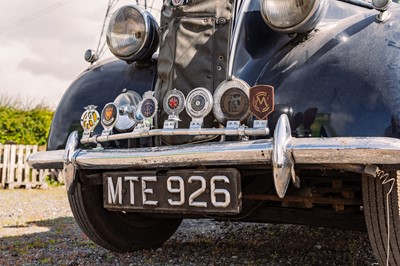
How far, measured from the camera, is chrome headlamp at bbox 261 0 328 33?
7.48 feet

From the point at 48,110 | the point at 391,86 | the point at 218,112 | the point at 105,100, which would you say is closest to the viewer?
the point at 391,86

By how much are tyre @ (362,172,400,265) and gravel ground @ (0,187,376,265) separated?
966 millimetres

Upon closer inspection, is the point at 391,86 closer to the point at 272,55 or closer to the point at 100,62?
the point at 272,55

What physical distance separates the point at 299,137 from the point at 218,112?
38 centimetres

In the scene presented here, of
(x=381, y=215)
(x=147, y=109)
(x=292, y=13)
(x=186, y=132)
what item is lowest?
(x=381, y=215)

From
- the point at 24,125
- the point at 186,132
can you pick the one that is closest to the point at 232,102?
the point at 186,132

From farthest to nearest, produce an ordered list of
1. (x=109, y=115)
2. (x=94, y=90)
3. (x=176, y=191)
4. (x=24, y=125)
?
1. (x=24, y=125)
2. (x=94, y=90)
3. (x=109, y=115)
4. (x=176, y=191)

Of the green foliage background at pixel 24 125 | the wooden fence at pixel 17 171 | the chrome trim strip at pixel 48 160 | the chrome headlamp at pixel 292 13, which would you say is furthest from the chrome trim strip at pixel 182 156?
the green foliage background at pixel 24 125

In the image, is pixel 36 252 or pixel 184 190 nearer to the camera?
pixel 184 190

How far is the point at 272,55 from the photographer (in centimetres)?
253

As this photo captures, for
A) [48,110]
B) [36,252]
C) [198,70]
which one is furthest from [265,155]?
[48,110]

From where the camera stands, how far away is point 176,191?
2428 mm

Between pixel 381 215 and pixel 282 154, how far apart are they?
48cm

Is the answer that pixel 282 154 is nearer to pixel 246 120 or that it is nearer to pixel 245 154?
pixel 245 154
